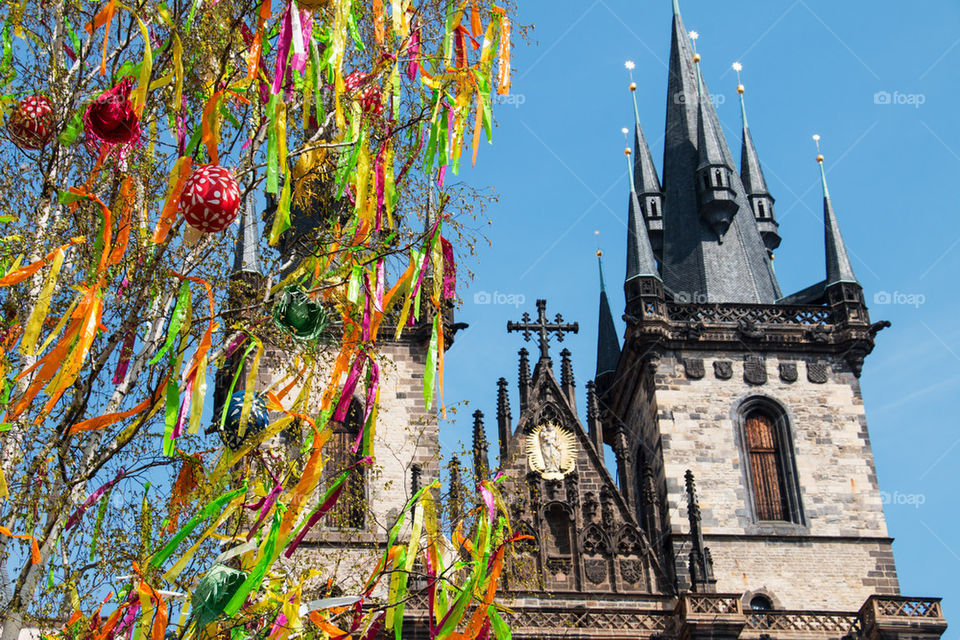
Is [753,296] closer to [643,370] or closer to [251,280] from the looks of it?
[643,370]

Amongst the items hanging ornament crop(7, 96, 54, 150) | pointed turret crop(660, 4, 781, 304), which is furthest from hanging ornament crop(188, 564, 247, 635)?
pointed turret crop(660, 4, 781, 304)

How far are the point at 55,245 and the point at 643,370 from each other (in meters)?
18.4

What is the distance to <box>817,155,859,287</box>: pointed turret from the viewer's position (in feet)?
96.1

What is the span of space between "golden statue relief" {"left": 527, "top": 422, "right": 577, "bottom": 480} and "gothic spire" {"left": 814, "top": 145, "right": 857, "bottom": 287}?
23.8 ft

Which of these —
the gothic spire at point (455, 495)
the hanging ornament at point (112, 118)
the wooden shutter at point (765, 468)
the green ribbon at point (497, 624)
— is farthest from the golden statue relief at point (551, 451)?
the hanging ornament at point (112, 118)

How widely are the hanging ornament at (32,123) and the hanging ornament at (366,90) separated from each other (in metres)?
2.61

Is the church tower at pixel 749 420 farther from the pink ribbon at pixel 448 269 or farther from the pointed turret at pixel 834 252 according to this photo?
the pink ribbon at pixel 448 269

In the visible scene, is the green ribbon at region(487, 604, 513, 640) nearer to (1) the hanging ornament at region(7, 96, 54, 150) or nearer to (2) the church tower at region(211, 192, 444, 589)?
(1) the hanging ornament at region(7, 96, 54, 150)

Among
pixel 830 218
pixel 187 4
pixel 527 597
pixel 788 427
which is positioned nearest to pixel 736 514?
pixel 788 427

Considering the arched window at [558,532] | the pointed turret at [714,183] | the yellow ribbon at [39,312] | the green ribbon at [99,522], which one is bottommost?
the green ribbon at [99,522]

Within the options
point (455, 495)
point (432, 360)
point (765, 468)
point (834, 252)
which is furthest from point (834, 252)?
point (432, 360)

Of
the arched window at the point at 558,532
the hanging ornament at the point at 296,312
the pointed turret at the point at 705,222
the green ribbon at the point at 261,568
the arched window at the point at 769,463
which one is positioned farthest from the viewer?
the pointed turret at the point at 705,222

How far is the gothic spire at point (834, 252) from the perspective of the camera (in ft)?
96.1

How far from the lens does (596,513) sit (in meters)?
25.0
